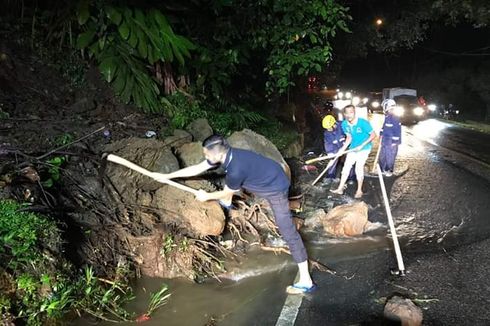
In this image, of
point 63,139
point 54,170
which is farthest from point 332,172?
point 54,170

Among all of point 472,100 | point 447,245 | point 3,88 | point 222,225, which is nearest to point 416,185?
point 447,245

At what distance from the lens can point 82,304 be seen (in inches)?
152

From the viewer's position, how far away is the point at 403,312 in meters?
3.81

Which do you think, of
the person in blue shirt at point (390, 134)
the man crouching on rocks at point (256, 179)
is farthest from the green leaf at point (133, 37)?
the person in blue shirt at point (390, 134)

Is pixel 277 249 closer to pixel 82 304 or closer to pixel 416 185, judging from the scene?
pixel 82 304

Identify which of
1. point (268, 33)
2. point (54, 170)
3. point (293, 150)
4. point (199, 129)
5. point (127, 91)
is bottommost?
point (293, 150)

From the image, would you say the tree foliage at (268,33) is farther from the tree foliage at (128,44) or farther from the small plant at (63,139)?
the small plant at (63,139)

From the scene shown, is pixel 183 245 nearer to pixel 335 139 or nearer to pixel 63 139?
pixel 63 139

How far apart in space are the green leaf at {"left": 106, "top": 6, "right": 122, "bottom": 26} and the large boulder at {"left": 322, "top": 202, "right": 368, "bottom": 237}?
4511 millimetres

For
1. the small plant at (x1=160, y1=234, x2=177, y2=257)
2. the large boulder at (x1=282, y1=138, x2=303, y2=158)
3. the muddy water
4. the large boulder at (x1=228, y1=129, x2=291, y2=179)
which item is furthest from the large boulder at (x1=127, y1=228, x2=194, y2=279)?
the large boulder at (x1=282, y1=138, x2=303, y2=158)

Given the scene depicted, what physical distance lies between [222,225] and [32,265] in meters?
2.40

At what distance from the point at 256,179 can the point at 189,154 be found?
202cm

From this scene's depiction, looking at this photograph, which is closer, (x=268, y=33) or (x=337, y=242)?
(x=337, y=242)

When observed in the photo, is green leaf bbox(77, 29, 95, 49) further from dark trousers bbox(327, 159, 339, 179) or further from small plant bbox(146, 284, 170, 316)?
dark trousers bbox(327, 159, 339, 179)
